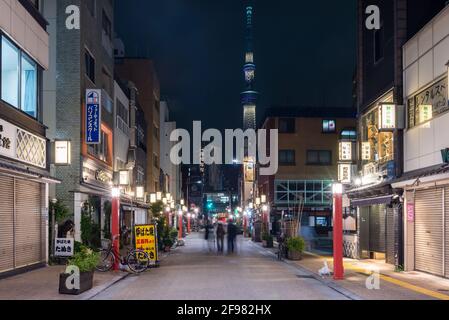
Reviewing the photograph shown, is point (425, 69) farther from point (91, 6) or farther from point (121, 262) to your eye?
point (91, 6)

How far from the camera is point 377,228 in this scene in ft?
103

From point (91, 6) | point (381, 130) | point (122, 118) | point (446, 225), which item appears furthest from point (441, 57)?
point (122, 118)

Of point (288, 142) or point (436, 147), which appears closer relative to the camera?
point (436, 147)

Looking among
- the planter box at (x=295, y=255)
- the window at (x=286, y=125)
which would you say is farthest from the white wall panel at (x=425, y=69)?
the window at (x=286, y=125)

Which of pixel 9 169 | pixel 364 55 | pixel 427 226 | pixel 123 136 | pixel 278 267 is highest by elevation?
pixel 364 55

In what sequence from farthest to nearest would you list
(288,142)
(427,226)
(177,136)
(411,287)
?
1. (177,136)
2. (288,142)
3. (427,226)
4. (411,287)

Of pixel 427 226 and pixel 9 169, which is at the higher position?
pixel 9 169

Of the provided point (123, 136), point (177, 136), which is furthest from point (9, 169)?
point (177, 136)

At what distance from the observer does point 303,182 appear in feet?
251

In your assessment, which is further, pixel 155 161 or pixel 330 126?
pixel 330 126

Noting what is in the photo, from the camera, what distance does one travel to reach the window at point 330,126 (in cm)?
7662

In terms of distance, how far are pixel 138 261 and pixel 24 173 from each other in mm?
5585

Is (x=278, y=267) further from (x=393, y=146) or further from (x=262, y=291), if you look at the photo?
(x=262, y=291)

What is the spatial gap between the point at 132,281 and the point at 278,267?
825 centimetres
